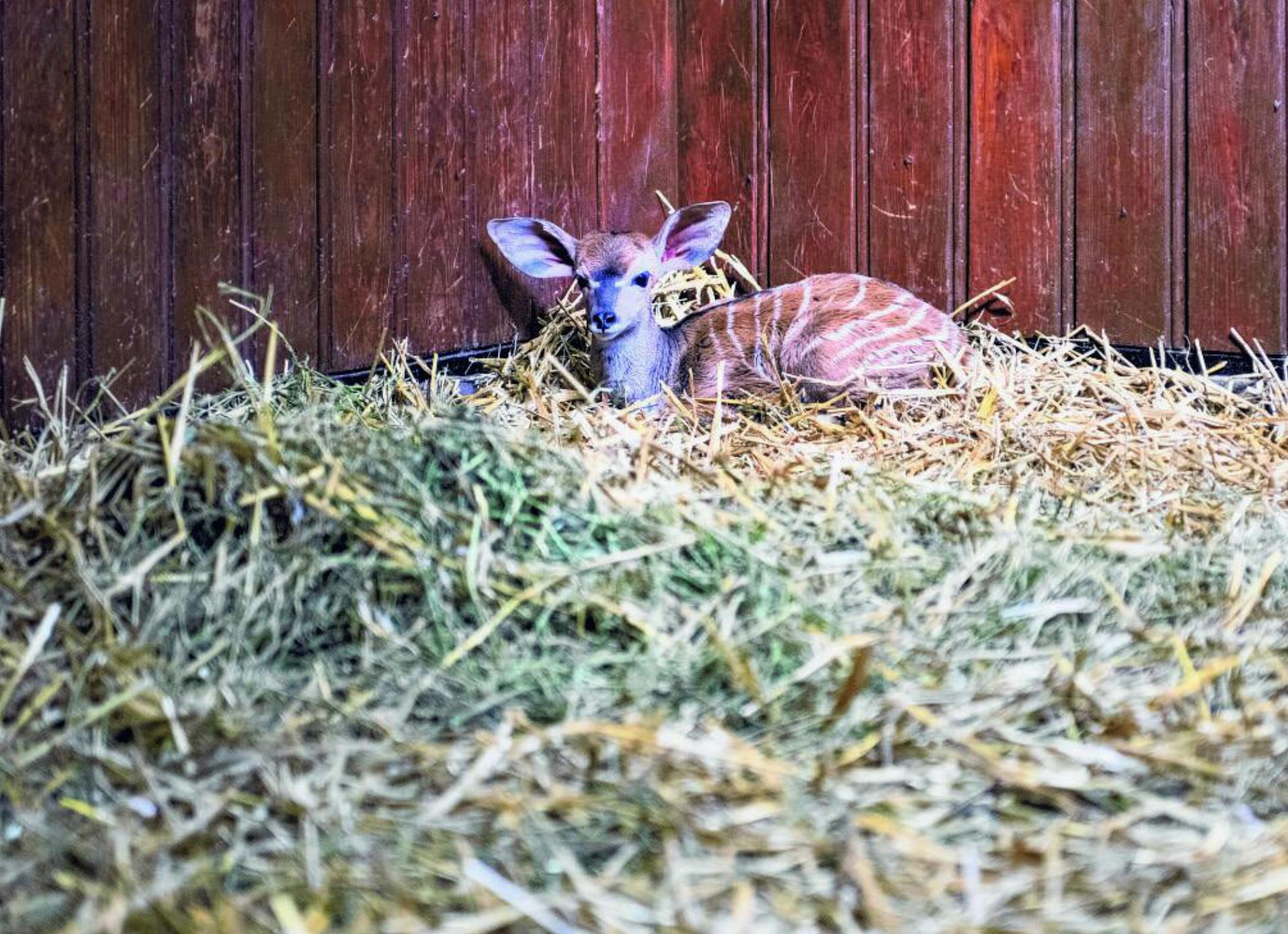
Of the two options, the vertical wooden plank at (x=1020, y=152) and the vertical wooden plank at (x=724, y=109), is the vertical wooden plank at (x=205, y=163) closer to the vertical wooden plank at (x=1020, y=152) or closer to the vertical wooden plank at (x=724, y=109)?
the vertical wooden plank at (x=724, y=109)

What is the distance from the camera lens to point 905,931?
1.60m

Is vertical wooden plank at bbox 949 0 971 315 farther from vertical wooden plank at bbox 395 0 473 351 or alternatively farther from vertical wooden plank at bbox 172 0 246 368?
vertical wooden plank at bbox 172 0 246 368

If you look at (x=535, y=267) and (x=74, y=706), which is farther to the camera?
(x=535, y=267)

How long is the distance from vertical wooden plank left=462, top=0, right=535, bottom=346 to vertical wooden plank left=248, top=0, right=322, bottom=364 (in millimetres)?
664

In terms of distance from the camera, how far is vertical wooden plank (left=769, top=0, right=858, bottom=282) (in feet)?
16.5

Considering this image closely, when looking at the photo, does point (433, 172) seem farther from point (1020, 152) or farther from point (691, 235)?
point (1020, 152)

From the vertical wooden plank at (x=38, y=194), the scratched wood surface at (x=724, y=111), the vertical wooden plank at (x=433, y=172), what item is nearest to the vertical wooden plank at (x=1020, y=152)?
the scratched wood surface at (x=724, y=111)

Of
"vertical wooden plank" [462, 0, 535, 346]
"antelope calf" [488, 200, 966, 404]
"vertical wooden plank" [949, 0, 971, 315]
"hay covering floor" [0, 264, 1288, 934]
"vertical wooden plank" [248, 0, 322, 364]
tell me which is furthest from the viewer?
"vertical wooden plank" [949, 0, 971, 315]

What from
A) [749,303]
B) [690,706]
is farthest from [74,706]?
[749,303]

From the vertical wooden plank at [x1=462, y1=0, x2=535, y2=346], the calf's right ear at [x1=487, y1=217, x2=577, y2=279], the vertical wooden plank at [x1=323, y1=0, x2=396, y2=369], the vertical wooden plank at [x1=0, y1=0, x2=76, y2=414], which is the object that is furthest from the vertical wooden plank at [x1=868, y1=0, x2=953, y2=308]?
the vertical wooden plank at [x1=0, y1=0, x2=76, y2=414]

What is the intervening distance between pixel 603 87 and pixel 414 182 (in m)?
1.03

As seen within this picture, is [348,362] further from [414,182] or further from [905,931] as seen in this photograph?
[905,931]

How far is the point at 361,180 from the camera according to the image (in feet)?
13.8

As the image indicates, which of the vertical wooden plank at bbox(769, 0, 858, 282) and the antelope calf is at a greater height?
the vertical wooden plank at bbox(769, 0, 858, 282)
